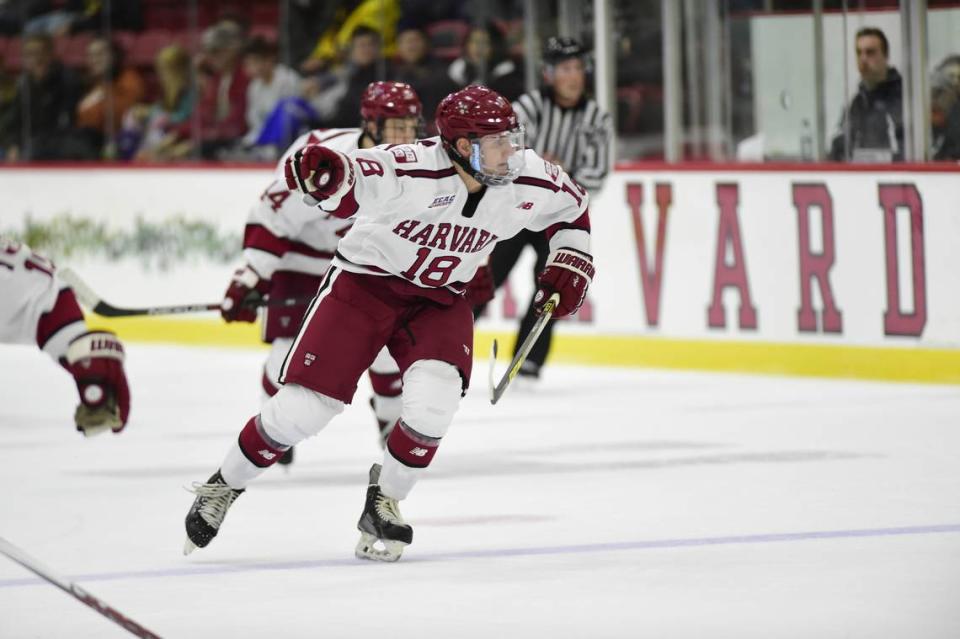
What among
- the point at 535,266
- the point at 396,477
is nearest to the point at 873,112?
the point at 535,266

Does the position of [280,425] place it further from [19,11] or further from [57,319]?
[19,11]

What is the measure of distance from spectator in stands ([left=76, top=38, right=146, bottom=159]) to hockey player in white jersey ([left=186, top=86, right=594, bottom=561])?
6401 millimetres

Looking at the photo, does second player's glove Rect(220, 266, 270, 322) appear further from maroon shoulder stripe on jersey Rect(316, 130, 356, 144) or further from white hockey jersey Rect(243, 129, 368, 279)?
maroon shoulder stripe on jersey Rect(316, 130, 356, 144)

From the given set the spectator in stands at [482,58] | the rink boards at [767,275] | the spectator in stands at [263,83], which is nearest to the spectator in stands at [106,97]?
the spectator in stands at [263,83]

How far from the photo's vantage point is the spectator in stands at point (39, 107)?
10961 mm

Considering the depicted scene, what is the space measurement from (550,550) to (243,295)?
1.43 meters

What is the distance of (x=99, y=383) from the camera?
3256 millimetres

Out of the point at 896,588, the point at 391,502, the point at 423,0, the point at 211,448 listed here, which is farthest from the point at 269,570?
the point at 423,0

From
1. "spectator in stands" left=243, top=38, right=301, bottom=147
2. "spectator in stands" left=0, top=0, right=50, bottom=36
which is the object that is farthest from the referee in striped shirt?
"spectator in stands" left=0, top=0, right=50, bottom=36

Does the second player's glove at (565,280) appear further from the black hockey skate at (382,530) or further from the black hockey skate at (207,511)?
the black hockey skate at (207,511)

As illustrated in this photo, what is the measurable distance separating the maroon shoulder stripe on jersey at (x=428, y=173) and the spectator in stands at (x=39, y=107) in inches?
268

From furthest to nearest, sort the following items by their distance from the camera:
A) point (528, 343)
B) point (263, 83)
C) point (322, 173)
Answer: point (263, 83) → point (528, 343) → point (322, 173)

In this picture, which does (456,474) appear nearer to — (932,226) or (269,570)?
(269,570)

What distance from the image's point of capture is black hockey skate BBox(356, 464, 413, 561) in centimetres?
453
